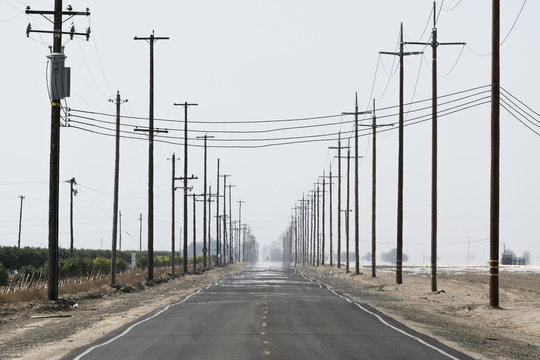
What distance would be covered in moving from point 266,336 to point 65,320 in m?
11.1

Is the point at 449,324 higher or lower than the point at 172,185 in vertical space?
lower

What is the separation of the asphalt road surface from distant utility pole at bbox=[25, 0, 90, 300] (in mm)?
5676

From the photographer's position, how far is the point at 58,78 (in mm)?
35094

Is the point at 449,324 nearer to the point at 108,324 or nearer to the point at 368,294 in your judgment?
the point at 108,324

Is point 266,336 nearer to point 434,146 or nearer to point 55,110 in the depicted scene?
point 55,110

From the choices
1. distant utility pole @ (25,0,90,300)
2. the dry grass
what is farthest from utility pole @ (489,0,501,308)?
the dry grass

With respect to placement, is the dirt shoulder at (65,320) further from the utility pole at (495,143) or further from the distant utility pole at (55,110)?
the utility pole at (495,143)

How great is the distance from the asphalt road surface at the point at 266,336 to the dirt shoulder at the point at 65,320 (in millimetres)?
979

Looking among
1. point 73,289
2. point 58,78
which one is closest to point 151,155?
point 73,289

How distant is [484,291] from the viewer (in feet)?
151

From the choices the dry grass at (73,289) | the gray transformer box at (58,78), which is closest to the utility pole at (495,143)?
the gray transformer box at (58,78)

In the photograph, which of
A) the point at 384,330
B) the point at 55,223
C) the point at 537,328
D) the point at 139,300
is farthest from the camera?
the point at 139,300

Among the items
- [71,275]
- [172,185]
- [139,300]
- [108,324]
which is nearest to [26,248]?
[172,185]

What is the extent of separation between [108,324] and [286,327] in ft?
21.9
